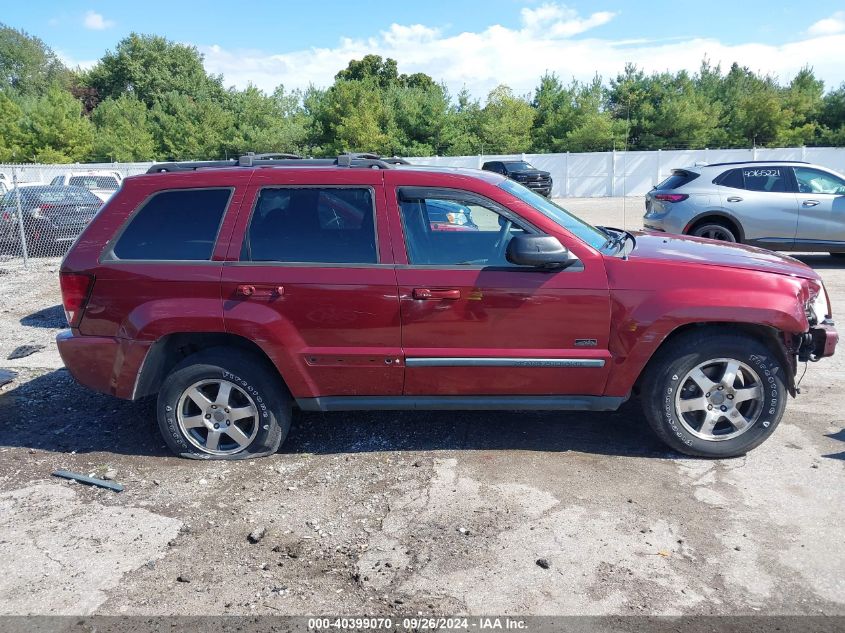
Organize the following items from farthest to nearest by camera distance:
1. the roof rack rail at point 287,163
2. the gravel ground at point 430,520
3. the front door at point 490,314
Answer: the roof rack rail at point 287,163 → the front door at point 490,314 → the gravel ground at point 430,520

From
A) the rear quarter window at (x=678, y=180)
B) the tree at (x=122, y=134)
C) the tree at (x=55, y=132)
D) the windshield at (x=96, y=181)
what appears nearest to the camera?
the rear quarter window at (x=678, y=180)

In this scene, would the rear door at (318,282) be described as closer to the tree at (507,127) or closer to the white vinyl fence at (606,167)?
the white vinyl fence at (606,167)

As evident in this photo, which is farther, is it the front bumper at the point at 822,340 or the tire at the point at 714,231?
the tire at the point at 714,231

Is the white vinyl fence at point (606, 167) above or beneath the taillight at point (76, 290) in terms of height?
above

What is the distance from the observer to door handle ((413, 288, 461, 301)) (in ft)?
14.0

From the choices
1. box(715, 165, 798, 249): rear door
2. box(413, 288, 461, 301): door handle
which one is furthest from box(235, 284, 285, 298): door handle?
box(715, 165, 798, 249): rear door

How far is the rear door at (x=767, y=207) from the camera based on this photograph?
1075 cm

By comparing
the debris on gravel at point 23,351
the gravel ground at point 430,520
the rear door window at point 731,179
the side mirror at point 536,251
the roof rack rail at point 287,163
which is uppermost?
the roof rack rail at point 287,163

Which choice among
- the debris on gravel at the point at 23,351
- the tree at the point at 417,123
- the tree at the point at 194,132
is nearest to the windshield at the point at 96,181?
the debris on gravel at the point at 23,351

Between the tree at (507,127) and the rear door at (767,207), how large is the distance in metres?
33.0

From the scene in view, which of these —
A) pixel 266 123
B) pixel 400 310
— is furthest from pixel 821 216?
pixel 266 123

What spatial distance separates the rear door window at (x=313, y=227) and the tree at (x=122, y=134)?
4170 centimetres

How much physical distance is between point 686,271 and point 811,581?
1840 millimetres

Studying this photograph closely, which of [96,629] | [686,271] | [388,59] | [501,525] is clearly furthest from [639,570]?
[388,59]
